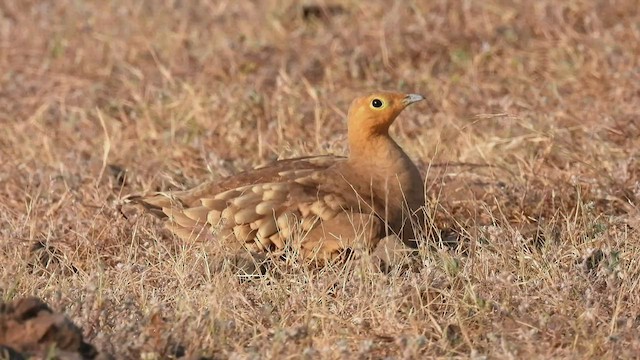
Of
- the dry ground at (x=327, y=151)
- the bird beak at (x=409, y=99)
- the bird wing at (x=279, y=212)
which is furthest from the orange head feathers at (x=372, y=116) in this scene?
the dry ground at (x=327, y=151)

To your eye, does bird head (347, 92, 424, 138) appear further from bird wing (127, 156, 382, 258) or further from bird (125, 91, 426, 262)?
bird wing (127, 156, 382, 258)

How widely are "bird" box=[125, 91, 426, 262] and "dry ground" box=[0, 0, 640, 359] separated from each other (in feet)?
0.57

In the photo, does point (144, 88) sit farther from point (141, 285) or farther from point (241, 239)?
point (141, 285)

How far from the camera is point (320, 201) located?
5973 mm

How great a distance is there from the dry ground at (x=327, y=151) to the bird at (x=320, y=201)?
0.57 ft

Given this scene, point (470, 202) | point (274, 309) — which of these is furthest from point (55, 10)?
point (274, 309)

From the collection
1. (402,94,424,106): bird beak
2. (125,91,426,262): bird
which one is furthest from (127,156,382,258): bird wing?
(402,94,424,106): bird beak

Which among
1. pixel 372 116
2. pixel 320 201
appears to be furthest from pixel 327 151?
pixel 320 201

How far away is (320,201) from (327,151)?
5.06 ft

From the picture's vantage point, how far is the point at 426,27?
9711mm

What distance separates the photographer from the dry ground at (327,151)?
4855 mm

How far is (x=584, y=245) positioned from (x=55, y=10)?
264 inches

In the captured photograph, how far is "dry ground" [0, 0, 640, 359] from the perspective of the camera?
486 cm

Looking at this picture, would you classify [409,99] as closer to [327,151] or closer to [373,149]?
[373,149]
